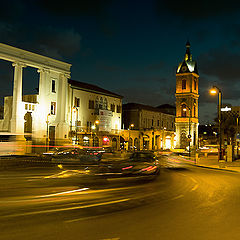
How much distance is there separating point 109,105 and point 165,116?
27.7m

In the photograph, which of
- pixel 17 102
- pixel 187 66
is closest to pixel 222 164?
pixel 17 102

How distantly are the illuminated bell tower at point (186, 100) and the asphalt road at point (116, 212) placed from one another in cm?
7066

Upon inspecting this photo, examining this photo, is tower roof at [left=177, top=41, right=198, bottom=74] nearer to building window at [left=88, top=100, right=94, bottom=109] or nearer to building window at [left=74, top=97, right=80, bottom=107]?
building window at [left=88, top=100, right=94, bottom=109]

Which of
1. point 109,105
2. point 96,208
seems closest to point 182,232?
point 96,208

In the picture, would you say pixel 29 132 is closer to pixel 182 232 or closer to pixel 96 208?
pixel 96 208

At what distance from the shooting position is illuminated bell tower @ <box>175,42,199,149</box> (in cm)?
8444

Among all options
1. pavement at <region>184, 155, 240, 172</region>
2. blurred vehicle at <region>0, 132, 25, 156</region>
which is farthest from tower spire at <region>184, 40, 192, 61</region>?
blurred vehicle at <region>0, 132, 25, 156</region>

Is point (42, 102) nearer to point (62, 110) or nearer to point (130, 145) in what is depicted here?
point (62, 110)

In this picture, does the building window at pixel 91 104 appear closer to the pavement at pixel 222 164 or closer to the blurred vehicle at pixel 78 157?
the blurred vehicle at pixel 78 157

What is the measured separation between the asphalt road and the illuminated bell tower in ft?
232

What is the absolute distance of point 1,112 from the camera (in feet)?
175

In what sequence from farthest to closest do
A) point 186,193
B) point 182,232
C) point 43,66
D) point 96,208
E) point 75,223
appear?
point 43,66 < point 186,193 < point 96,208 < point 75,223 < point 182,232

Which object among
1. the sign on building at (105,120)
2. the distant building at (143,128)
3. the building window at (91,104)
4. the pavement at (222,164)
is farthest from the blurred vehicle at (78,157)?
the distant building at (143,128)

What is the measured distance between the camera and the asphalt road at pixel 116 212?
282 inches
